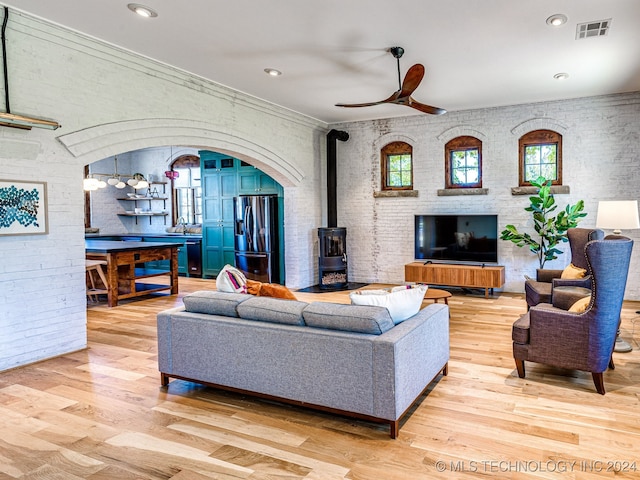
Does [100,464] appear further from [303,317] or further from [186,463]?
[303,317]

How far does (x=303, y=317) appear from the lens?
9.80 ft

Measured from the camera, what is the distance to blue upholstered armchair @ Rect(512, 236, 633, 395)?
3.16 m

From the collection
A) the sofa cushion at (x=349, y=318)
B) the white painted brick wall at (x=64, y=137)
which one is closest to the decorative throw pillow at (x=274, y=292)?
the sofa cushion at (x=349, y=318)

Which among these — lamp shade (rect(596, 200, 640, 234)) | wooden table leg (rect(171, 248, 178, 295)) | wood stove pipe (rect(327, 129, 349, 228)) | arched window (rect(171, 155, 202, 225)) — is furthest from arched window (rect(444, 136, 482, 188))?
arched window (rect(171, 155, 202, 225))

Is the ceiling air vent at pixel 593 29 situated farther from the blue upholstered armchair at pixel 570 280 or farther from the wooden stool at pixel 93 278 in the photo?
the wooden stool at pixel 93 278

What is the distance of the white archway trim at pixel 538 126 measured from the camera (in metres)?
6.86

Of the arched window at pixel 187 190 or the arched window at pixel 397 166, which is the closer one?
the arched window at pixel 397 166

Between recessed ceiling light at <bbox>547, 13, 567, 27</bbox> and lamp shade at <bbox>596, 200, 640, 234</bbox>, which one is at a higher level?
recessed ceiling light at <bbox>547, 13, 567, 27</bbox>

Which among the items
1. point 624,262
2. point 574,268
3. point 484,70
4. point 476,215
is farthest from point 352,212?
point 624,262

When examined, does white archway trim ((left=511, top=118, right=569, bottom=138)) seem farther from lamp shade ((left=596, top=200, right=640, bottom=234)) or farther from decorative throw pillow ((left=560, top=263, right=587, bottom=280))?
decorative throw pillow ((left=560, top=263, right=587, bottom=280))

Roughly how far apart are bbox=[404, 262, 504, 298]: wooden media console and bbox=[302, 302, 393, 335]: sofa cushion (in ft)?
14.7

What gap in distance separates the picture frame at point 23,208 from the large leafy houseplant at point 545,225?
5.99m

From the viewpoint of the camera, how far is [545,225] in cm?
688

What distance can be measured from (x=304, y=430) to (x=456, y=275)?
4.89 meters
